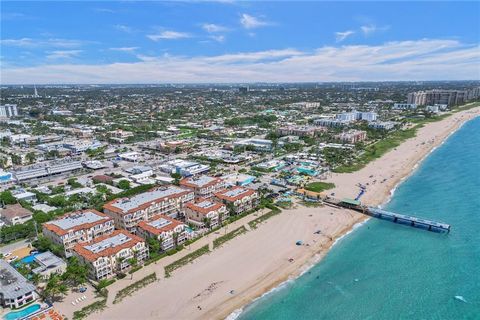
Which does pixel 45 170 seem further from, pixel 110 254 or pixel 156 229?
pixel 110 254

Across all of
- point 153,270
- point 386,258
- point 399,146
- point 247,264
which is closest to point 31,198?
point 153,270

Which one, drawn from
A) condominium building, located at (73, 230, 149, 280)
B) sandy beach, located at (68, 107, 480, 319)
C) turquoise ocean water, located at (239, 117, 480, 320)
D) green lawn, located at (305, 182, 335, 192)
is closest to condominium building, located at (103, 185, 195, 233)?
condominium building, located at (73, 230, 149, 280)

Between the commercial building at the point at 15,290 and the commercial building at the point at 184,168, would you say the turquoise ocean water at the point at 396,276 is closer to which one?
the commercial building at the point at 15,290

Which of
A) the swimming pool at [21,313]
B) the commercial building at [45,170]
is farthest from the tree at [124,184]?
the swimming pool at [21,313]

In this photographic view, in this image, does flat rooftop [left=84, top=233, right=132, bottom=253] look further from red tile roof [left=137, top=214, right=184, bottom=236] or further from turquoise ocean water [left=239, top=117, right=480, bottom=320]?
turquoise ocean water [left=239, top=117, right=480, bottom=320]

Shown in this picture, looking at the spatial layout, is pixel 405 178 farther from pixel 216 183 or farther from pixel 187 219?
pixel 187 219
